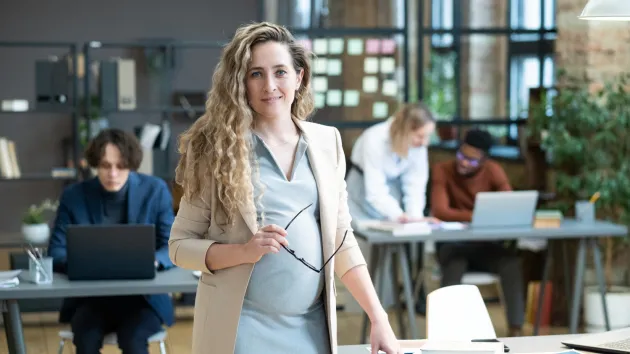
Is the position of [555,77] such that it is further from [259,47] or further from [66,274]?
[259,47]

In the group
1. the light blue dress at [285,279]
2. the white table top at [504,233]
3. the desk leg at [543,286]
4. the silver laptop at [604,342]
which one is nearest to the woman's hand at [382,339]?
the light blue dress at [285,279]

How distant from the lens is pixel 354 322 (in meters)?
6.84

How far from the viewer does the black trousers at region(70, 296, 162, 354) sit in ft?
14.1

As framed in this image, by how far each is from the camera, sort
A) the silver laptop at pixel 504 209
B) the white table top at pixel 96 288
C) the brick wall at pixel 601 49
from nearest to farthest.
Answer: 1. the white table top at pixel 96 288
2. the silver laptop at pixel 504 209
3. the brick wall at pixel 601 49

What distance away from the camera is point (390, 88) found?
7.50 metres

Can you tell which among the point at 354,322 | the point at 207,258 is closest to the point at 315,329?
the point at 207,258

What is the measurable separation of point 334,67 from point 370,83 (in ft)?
0.95

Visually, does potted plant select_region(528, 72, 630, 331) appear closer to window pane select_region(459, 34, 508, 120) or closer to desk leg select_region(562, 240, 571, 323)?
desk leg select_region(562, 240, 571, 323)

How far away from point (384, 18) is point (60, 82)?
7.78 feet

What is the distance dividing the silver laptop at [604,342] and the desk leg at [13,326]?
2337 mm

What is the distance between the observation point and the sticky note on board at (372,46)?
7.43 metres

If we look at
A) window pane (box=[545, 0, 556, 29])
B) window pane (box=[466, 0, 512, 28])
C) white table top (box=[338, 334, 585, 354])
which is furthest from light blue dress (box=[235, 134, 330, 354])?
window pane (box=[545, 0, 556, 29])

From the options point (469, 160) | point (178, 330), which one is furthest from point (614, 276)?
point (178, 330)

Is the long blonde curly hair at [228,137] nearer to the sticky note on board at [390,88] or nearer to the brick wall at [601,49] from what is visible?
the brick wall at [601,49]
